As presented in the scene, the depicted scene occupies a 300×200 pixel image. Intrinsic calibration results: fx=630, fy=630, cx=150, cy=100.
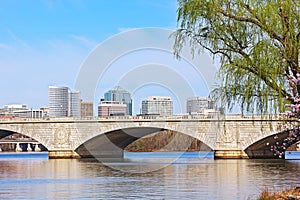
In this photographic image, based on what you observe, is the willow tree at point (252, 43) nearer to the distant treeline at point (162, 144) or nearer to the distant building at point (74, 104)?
the distant building at point (74, 104)

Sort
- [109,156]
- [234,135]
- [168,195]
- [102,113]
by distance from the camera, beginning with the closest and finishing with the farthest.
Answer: [168,195]
[234,135]
[109,156]
[102,113]

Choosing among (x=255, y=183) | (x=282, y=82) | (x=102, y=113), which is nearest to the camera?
(x=282, y=82)

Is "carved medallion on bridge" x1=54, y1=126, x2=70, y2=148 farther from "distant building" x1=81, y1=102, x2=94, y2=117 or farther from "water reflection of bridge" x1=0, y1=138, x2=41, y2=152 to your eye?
"water reflection of bridge" x1=0, y1=138, x2=41, y2=152

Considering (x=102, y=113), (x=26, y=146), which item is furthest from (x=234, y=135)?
(x=26, y=146)

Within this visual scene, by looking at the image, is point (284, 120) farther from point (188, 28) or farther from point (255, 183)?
point (255, 183)

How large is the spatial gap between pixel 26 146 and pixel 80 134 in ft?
305

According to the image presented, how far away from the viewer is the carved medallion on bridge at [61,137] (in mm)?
62781

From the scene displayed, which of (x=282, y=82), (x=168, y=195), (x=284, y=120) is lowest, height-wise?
(x=168, y=195)

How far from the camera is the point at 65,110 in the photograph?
81.7 metres

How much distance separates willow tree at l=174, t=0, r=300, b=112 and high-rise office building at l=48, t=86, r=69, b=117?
210ft

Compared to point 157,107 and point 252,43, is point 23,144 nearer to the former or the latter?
point 157,107

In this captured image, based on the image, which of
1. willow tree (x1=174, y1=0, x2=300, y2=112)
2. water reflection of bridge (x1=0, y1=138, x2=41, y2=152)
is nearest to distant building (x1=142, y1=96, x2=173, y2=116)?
willow tree (x1=174, y1=0, x2=300, y2=112)

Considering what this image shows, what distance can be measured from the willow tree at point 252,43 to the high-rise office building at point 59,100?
6413 cm

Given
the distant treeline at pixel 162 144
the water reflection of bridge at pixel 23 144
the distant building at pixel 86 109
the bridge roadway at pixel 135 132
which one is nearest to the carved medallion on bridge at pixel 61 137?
the bridge roadway at pixel 135 132
